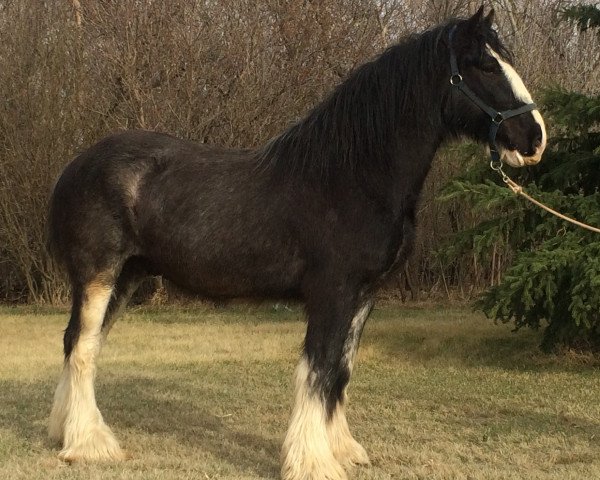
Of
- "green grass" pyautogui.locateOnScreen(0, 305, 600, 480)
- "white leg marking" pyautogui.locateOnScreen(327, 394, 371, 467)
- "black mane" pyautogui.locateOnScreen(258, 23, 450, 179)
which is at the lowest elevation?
"green grass" pyautogui.locateOnScreen(0, 305, 600, 480)

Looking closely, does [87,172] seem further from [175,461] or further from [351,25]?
[351,25]

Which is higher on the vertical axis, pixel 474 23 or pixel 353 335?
pixel 474 23

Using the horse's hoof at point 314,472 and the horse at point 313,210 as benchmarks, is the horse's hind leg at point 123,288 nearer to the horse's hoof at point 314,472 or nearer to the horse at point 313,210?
the horse at point 313,210

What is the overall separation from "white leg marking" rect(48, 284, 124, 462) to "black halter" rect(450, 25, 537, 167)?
8.13 feet

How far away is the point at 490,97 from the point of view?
14.1ft

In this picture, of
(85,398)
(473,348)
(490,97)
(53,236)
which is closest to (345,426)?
(85,398)

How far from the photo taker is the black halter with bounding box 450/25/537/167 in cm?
422

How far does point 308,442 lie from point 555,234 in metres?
4.75

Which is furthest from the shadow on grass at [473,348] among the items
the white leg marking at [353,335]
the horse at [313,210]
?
the horse at [313,210]

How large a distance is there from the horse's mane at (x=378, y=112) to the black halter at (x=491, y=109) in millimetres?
84

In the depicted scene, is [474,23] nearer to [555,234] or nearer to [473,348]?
[555,234]

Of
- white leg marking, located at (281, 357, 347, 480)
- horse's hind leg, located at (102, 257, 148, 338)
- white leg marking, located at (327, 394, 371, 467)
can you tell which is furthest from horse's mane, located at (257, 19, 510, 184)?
white leg marking, located at (327, 394, 371, 467)

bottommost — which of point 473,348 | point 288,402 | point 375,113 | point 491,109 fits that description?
point 288,402

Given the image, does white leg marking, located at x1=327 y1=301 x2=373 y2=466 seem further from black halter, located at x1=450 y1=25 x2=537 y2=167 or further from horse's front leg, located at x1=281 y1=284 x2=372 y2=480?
black halter, located at x1=450 y1=25 x2=537 y2=167
